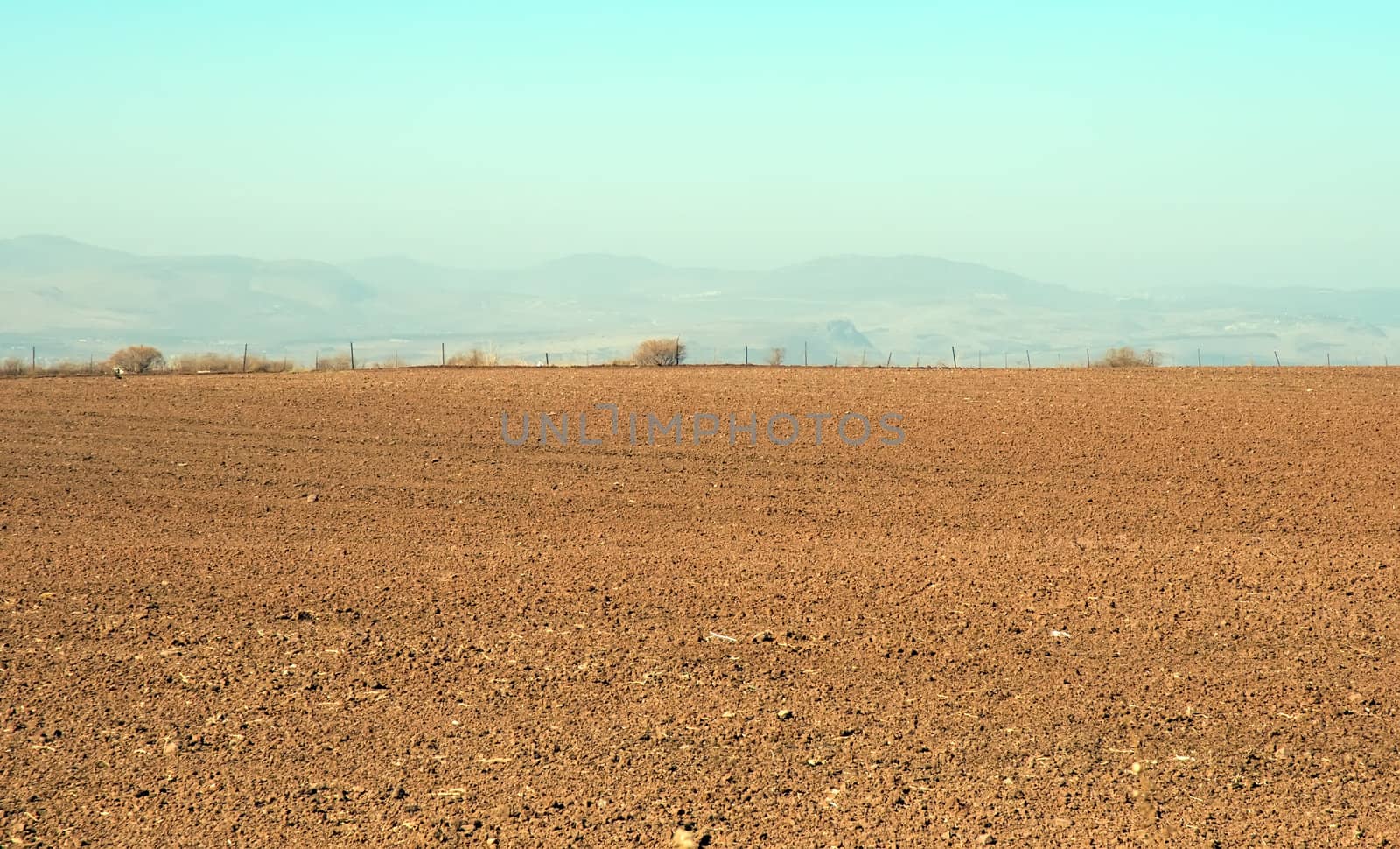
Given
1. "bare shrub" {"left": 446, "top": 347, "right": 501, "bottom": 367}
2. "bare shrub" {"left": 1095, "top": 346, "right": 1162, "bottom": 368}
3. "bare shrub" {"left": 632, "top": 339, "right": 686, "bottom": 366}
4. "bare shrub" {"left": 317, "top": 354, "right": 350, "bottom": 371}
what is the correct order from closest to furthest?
"bare shrub" {"left": 446, "top": 347, "right": 501, "bottom": 367} → "bare shrub" {"left": 1095, "top": 346, "right": 1162, "bottom": 368} → "bare shrub" {"left": 317, "top": 354, "right": 350, "bottom": 371} → "bare shrub" {"left": 632, "top": 339, "right": 686, "bottom": 366}

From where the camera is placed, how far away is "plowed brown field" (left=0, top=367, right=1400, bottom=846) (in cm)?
693

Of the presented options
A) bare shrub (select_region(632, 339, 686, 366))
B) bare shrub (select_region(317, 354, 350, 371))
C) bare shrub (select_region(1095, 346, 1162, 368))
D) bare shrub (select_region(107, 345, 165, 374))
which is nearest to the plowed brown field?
bare shrub (select_region(1095, 346, 1162, 368))

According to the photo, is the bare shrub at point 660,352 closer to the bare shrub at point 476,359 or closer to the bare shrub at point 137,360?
the bare shrub at point 476,359

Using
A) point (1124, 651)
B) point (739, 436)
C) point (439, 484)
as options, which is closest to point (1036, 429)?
point (739, 436)

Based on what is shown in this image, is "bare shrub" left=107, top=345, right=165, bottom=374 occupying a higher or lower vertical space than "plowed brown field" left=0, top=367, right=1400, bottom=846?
higher

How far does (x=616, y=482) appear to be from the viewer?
17.9m

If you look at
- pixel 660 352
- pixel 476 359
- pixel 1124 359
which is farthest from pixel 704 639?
pixel 660 352

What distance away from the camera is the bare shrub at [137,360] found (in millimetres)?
35281

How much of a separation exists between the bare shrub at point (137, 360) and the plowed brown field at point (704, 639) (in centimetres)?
1492

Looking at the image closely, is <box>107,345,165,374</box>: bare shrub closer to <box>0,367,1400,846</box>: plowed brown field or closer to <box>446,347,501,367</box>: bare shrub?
<box>446,347,501,367</box>: bare shrub

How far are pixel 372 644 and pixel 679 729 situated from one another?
10.1 feet

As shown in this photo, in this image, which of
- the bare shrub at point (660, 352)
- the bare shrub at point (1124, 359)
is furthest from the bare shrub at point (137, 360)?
the bare shrub at point (1124, 359)

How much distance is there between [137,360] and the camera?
35.7 metres

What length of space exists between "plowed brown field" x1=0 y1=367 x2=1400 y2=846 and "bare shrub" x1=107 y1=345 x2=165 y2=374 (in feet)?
49.0
